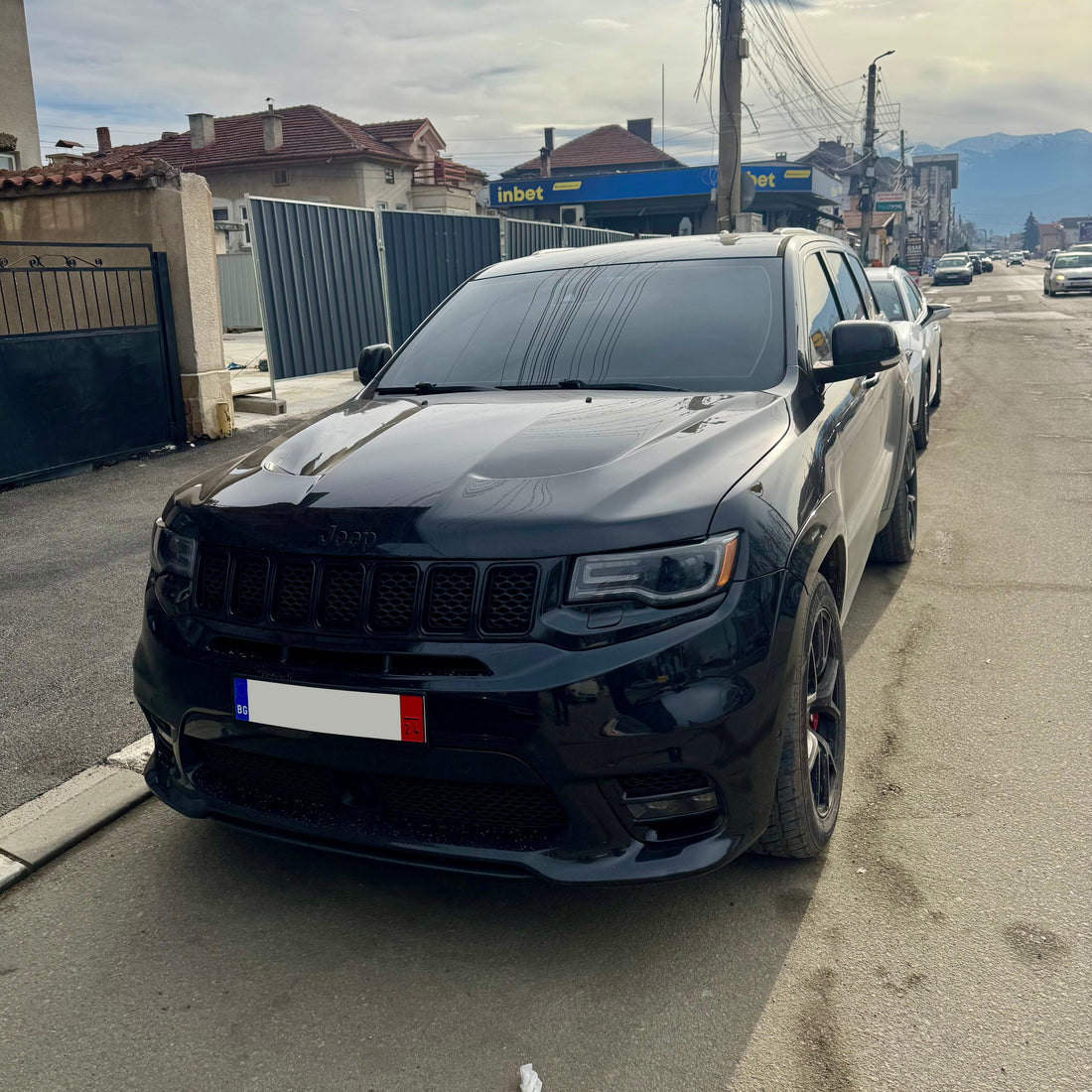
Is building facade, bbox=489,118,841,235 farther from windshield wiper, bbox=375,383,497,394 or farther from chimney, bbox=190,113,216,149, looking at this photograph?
windshield wiper, bbox=375,383,497,394

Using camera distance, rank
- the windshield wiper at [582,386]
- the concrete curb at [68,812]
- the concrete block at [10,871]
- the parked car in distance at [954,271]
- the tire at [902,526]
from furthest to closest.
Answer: the parked car in distance at [954,271], the tire at [902,526], the windshield wiper at [582,386], the concrete curb at [68,812], the concrete block at [10,871]

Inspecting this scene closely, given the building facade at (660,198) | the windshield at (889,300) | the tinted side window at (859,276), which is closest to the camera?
the tinted side window at (859,276)

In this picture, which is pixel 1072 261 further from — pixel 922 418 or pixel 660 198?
pixel 922 418

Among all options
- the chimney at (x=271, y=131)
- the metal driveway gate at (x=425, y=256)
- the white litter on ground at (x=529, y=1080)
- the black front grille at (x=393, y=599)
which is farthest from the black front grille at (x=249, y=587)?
the chimney at (x=271, y=131)

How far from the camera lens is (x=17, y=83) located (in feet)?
71.7

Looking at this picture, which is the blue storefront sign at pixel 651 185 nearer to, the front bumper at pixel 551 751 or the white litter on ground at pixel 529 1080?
the front bumper at pixel 551 751

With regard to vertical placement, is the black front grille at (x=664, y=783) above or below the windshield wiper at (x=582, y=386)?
below

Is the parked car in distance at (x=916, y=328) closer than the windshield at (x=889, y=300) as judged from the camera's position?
Yes

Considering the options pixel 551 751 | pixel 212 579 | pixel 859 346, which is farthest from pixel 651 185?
pixel 551 751

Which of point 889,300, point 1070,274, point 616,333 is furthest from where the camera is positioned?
point 1070,274

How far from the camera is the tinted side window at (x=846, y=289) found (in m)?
4.41

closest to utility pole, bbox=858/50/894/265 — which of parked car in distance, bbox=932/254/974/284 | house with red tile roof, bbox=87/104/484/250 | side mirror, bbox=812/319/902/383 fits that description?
parked car in distance, bbox=932/254/974/284

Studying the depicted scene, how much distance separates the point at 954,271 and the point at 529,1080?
5243 centimetres

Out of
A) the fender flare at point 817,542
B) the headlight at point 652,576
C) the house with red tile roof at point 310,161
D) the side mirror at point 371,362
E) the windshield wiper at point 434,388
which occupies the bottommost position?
the fender flare at point 817,542
